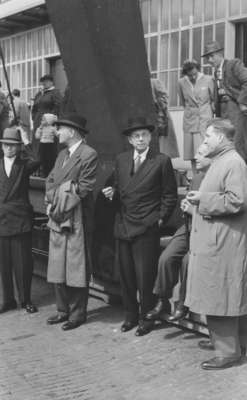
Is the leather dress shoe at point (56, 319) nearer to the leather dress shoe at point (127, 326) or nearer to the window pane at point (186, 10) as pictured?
the leather dress shoe at point (127, 326)

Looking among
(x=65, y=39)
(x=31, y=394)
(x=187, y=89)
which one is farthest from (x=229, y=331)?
(x=187, y=89)

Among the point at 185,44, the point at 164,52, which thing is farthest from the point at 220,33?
the point at 164,52

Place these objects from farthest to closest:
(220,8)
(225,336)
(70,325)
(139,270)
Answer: (220,8), (70,325), (139,270), (225,336)

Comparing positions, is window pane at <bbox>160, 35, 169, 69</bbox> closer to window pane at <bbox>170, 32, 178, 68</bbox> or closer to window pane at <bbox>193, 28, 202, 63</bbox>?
window pane at <bbox>170, 32, 178, 68</bbox>

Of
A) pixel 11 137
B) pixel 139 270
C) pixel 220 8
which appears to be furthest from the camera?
pixel 220 8

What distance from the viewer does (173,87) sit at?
14.0 metres

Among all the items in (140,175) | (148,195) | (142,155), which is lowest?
(148,195)

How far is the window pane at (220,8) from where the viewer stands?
1263cm

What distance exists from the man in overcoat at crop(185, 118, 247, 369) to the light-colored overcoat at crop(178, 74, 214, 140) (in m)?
4.39

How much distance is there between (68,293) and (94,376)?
A: 1675mm

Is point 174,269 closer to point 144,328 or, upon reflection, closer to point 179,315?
point 179,315

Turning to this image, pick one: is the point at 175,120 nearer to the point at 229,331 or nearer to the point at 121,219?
the point at 121,219

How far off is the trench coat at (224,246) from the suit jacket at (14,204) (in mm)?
2506

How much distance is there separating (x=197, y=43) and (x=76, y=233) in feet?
24.9
